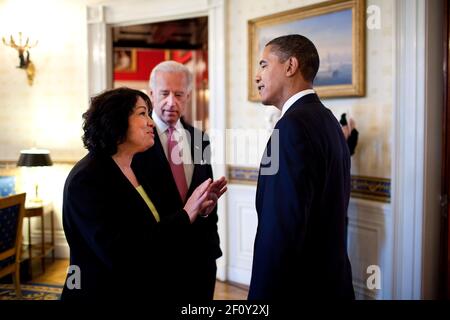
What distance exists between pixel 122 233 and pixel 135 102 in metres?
0.46

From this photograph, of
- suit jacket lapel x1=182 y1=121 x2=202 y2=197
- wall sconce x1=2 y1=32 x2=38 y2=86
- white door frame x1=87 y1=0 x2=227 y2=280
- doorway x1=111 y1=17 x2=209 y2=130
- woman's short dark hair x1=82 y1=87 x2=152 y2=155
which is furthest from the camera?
doorway x1=111 y1=17 x2=209 y2=130

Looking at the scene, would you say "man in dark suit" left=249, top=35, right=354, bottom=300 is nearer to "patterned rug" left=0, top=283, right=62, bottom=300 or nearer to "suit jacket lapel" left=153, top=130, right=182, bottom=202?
"suit jacket lapel" left=153, top=130, right=182, bottom=202

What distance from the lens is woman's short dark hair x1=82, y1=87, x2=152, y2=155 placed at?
1.52 meters

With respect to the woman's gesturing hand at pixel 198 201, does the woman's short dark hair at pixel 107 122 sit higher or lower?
higher

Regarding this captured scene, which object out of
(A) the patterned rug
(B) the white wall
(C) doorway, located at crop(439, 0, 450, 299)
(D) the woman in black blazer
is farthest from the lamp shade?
(C) doorway, located at crop(439, 0, 450, 299)

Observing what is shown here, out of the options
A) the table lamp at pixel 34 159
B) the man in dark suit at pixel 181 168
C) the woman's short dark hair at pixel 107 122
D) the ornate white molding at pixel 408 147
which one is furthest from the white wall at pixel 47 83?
the woman's short dark hair at pixel 107 122

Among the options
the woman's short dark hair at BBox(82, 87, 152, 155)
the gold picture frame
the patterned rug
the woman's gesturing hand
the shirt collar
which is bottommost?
the patterned rug

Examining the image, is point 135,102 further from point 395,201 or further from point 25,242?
point 25,242

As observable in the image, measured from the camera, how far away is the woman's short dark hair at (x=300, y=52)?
1.56 metres

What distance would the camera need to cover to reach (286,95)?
159cm

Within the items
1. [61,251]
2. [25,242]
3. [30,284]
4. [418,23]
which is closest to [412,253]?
[418,23]

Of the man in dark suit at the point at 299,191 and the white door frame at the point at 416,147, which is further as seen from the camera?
the white door frame at the point at 416,147

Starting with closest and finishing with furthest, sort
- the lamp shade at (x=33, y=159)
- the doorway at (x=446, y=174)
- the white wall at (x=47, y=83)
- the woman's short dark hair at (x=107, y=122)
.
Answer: the woman's short dark hair at (x=107, y=122), the doorway at (x=446, y=174), the lamp shade at (x=33, y=159), the white wall at (x=47, y=83)

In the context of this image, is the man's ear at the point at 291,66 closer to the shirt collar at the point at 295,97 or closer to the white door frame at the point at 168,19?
the shirt collar at the point at 295,97
